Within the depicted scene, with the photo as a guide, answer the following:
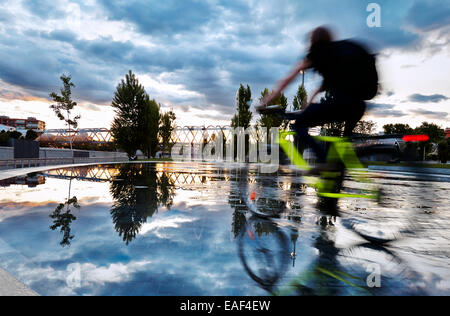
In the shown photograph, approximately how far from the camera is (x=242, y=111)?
126 feet

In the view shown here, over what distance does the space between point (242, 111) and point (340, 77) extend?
3475cm

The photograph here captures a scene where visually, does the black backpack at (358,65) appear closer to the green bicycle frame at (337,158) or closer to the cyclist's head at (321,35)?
the cyclist's head at (321,35)

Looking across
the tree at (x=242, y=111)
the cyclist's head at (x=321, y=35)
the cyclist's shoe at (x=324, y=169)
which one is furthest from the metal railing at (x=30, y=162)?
the tree at (x=242, y=111)

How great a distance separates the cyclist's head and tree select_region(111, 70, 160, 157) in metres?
38.2

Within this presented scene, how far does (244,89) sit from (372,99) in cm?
3566

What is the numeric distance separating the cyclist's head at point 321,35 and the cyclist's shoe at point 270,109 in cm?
150

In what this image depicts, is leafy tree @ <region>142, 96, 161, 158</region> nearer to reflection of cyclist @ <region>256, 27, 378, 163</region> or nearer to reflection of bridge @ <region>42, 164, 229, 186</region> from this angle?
reflection of bridge @ <region>42, 164, 229, 186</region>

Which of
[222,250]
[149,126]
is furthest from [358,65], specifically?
[149,126]

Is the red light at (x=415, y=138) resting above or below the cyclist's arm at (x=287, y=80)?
below

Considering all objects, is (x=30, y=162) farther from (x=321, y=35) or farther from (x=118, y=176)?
(x=321, y=35)

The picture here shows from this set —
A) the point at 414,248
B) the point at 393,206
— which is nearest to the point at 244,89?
the point at 393,206

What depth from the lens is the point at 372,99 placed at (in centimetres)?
439

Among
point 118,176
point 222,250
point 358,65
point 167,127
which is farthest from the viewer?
point 167,127

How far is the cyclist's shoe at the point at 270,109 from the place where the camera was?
5406 mm
